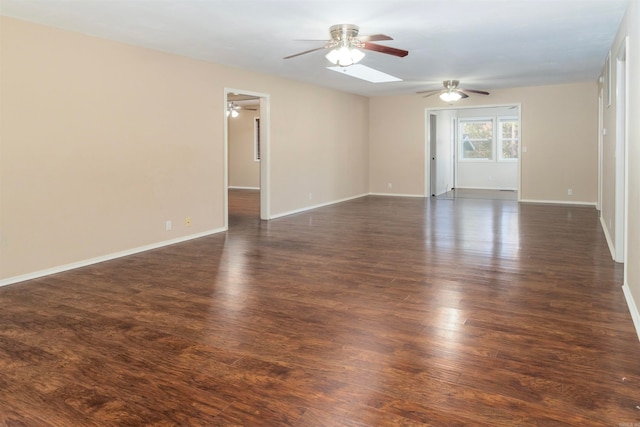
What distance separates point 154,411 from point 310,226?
205 inches

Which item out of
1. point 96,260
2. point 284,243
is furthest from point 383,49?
point 96,260

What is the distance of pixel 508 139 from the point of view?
1331 centimetres

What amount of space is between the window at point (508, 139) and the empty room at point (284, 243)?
12.9 ft

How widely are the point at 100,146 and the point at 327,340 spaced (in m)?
3.46

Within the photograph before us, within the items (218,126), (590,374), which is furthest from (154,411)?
(218,126)

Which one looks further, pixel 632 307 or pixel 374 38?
pixel 374 38

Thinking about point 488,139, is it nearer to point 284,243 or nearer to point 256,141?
point 256,141

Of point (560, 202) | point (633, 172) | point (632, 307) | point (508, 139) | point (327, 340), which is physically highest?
point (508, 139)

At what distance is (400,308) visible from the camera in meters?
3.50

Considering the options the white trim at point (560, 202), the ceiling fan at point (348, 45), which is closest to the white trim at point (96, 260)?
the ceiling fan at point (348, 45)

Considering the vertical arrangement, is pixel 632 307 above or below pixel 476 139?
below

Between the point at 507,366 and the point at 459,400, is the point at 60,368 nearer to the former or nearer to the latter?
the point at 459,400

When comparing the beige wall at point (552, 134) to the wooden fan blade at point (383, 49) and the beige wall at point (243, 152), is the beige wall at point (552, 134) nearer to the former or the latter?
the beige wall at point (243, 152)

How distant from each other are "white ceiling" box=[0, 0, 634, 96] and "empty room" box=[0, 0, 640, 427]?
0.04m
